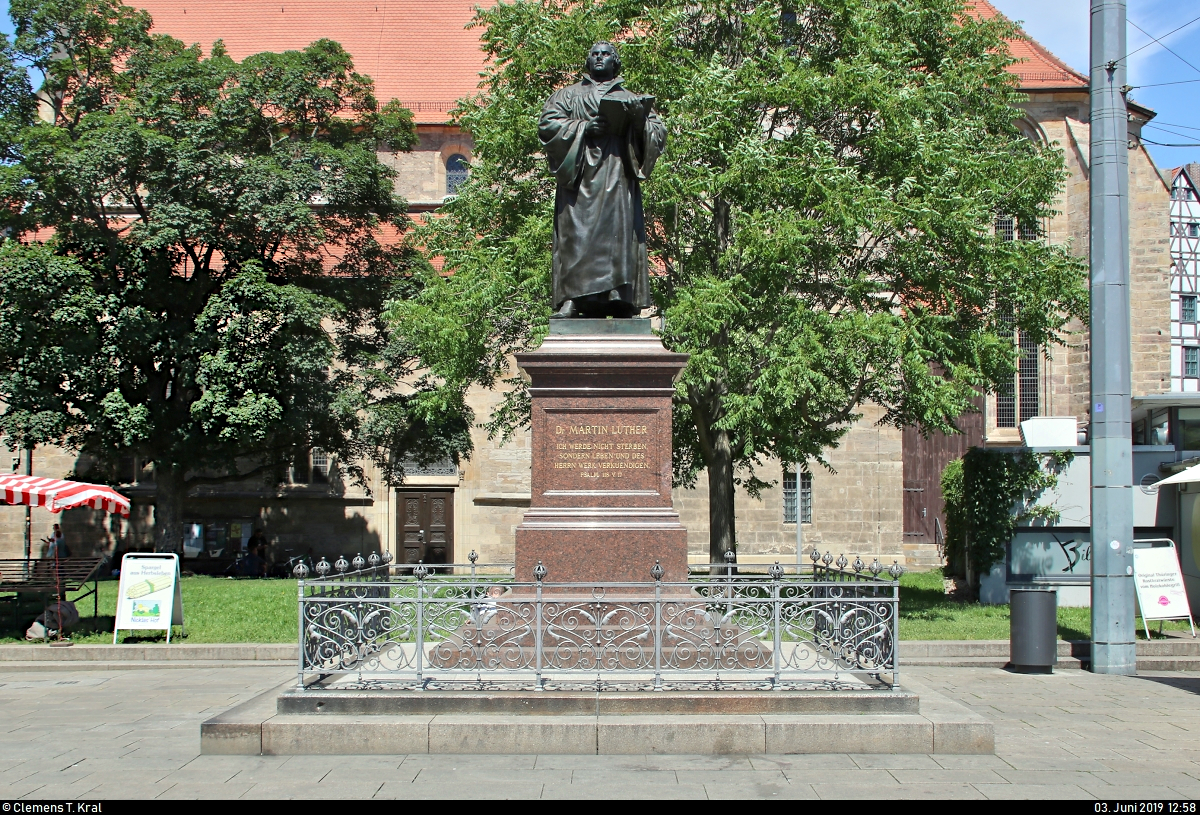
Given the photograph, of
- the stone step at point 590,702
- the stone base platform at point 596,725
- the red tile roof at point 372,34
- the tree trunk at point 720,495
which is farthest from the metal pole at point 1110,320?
the red tile roof at point 372,34

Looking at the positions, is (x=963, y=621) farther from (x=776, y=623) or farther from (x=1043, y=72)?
(x=1043, y=72)

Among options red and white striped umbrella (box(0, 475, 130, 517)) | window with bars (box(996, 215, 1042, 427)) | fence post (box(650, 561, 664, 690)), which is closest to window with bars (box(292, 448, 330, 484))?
red and white striped umbrella (box(0, 475, 130, 517))

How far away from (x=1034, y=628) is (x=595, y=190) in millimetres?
6945

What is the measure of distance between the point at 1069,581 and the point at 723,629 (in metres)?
12.7

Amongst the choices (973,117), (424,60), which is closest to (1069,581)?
(973,117)

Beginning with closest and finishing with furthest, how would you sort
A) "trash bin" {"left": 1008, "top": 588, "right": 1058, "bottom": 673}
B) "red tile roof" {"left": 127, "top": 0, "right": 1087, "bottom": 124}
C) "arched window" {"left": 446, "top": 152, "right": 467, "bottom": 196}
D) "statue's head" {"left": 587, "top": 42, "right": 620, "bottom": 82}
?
"statue's head" {"left": 587, "top": 42, "right": 620, "bottom": 82}
"trash bin" {"left": 1008, "top": 588, "right": 1058, "bottom": 673}
"arched window" {"left": 446, "top": 152, "right": 467, "bottom": 196}
"red tile roof" {"left": 127, "top": 0, "right": 1087, "bottom": 124}

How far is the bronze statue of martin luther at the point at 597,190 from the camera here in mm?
9477

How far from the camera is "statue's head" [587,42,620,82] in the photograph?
9680 mm

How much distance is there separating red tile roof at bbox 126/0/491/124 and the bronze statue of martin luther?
27.9 metres

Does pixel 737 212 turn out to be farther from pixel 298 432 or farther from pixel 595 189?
pixel 298 432

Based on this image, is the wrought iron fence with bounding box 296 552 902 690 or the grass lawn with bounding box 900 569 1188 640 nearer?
the wrought iron fence with bounding box 296 552 902 690

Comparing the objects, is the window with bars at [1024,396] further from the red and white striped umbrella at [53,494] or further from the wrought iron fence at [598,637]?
the wrought iron fence at [598,637]

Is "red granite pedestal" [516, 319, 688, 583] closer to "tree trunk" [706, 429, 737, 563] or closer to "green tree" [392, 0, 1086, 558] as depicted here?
"green tree" [392, 0, 1086, 558]

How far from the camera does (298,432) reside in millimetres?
26938
